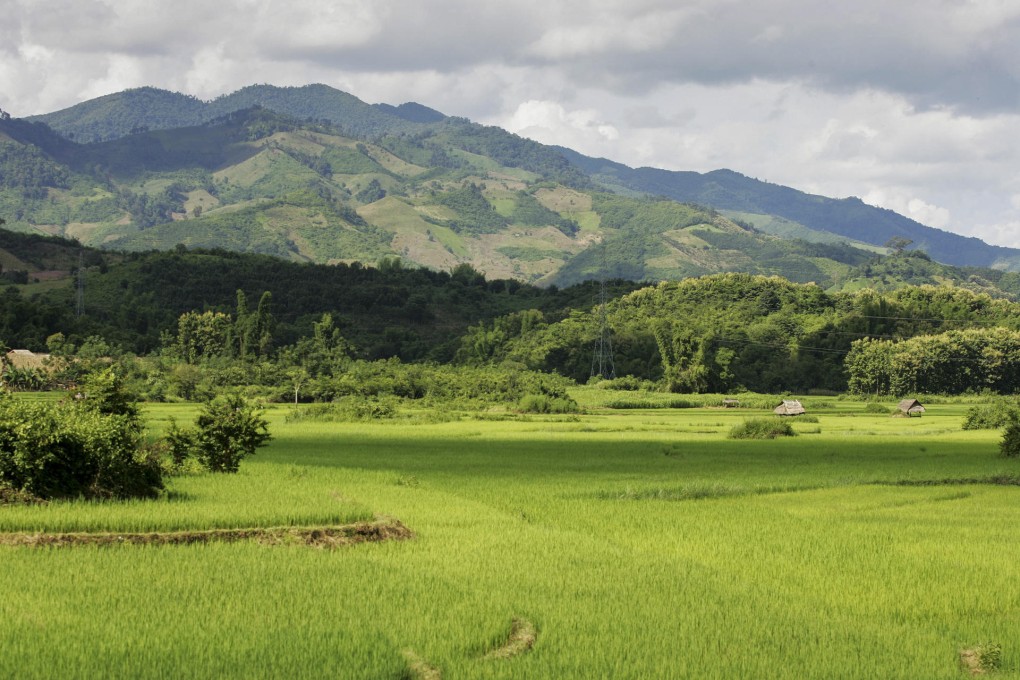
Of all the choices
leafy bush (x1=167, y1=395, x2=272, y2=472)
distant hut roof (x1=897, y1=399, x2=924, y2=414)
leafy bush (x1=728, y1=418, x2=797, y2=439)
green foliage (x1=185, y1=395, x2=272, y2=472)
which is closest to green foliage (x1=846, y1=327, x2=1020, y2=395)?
distant hut roof (x1=897, y1=399, x2=924, y2=414)

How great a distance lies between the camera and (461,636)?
1451cm

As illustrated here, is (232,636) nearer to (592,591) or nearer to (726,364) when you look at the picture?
(592,591)

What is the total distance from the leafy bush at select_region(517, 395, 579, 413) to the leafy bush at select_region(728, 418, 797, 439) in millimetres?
28110

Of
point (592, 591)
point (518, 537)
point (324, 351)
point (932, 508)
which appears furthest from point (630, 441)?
point (324, 351)

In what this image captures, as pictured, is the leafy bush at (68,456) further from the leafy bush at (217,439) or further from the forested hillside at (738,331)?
the forested hillside at (738,331)

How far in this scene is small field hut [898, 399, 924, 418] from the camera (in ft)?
307

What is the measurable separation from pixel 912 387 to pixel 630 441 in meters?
76.2

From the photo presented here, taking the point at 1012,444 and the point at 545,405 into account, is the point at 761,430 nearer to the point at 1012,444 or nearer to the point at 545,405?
the point at 1012,444

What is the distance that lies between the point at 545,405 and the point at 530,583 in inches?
2956

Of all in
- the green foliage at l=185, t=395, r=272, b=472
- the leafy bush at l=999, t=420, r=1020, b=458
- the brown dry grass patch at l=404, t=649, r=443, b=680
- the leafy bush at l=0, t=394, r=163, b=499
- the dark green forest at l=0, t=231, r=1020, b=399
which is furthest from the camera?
the dark green forest at l=0, t=231, r=1020, b=399

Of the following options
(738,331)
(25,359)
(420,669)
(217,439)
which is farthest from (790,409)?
(420,669)

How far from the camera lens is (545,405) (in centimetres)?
9312

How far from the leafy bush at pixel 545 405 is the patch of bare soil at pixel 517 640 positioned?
253ft

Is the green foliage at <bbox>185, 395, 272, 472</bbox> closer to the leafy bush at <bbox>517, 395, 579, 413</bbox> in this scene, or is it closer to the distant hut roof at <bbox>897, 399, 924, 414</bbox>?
the leafy bush at <bbox>517, 395, 579, 413</bbox>
